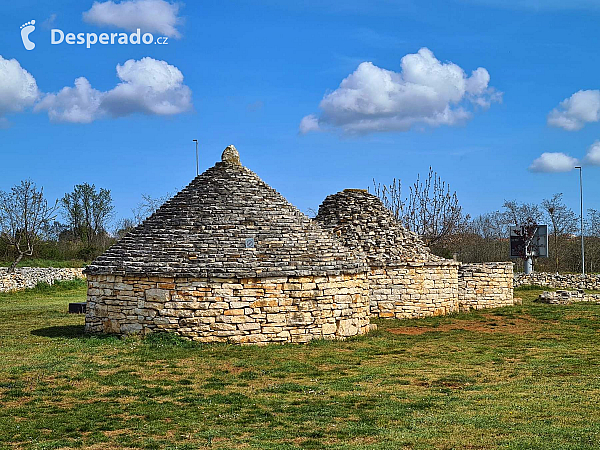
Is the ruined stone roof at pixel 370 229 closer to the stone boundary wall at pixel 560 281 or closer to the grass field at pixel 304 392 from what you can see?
the grass field at pixel 304 392

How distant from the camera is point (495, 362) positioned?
12.6m

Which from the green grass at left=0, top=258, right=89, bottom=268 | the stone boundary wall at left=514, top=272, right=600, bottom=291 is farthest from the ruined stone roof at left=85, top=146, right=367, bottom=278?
the green grass at left=0, top=258, right=89, bottom=268

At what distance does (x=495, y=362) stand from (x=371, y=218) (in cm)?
862

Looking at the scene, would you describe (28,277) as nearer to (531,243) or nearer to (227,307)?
(227,307)

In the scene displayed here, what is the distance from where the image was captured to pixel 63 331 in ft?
52.9

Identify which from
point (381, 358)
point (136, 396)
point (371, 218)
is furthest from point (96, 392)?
point (371, 218)

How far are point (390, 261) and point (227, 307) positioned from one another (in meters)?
7.04

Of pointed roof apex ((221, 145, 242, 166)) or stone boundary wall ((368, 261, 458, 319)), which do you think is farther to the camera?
stone boundary wall ((368, 261, 458, 319))

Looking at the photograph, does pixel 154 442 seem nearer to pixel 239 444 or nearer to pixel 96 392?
pixel 239 444

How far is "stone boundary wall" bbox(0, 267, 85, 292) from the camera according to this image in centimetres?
2886

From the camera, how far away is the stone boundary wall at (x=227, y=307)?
44.6ft

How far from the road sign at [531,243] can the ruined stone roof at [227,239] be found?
25.5 metres

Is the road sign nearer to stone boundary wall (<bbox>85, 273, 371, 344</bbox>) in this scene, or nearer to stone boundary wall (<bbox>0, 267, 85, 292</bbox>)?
stone boundary wall (<bbox>0, 267, 85, 292</bbox>)

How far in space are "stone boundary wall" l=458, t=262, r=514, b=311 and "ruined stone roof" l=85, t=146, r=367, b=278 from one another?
30.8 feet
